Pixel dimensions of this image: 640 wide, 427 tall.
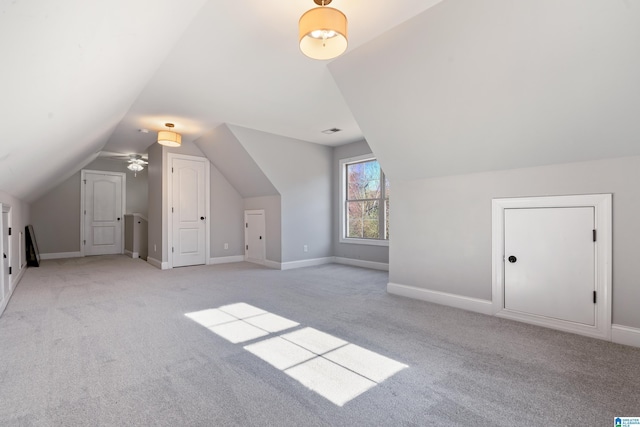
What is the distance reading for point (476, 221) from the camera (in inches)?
127

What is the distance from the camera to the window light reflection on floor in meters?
1.80

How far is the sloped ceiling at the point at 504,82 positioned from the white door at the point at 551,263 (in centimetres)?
54

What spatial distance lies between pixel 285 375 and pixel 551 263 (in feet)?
8.40

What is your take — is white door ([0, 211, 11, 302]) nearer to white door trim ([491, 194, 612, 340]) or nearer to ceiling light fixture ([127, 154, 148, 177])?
ceiling light fixture ([127, 154, 148, 177])

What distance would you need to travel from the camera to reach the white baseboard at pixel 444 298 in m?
3.12

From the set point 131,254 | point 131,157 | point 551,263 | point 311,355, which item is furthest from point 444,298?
point 131,157

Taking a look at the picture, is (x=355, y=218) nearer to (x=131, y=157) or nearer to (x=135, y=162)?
(x=135, y=162)

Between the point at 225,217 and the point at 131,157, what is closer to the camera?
the point at 225,217

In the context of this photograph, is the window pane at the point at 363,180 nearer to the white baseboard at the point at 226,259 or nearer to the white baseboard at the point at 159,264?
the white baseboard at the point at 226,259

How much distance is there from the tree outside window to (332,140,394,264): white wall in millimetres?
191

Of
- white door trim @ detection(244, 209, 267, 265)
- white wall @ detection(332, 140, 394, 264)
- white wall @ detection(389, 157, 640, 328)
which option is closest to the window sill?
white wall @ detection(332, 140, 394, 264)

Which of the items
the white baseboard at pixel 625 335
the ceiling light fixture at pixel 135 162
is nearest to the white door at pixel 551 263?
the white baseboard at pixel 625 335

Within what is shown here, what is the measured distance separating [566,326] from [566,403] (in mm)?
1345

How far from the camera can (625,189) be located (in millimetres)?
2391
